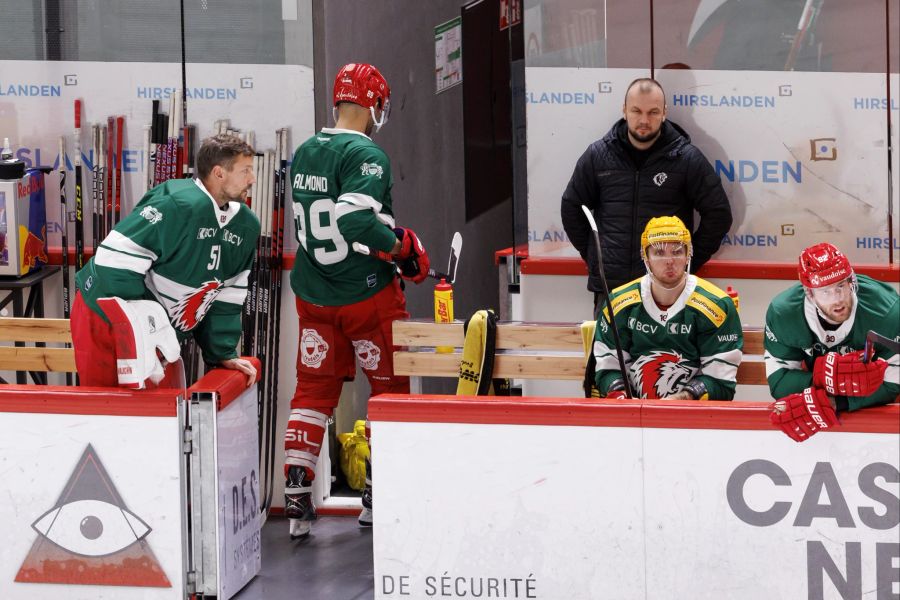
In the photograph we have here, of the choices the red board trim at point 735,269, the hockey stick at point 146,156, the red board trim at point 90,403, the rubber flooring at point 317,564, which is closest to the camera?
the red board trim at point 90,403

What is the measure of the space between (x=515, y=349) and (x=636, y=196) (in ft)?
3.20

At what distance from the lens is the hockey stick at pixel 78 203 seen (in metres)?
6.09

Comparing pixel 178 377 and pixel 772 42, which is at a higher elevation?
pixel 772 42

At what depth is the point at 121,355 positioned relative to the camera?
468 cm

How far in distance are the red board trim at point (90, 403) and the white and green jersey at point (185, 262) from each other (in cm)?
35

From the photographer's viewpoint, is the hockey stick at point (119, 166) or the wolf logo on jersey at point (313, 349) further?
the hockey stick at point (119, 166)

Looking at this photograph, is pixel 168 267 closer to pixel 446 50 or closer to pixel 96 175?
pixel 96 175

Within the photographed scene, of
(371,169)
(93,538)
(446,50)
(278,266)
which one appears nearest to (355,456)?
(278,266)

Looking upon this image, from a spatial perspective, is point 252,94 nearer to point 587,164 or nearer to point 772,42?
point 587,164

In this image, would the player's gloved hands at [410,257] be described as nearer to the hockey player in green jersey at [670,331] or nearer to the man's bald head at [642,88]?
the hockey player in green jersey at [670,331]

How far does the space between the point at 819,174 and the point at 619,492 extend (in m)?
2.55

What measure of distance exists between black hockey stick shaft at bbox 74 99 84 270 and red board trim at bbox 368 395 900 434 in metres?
2.23

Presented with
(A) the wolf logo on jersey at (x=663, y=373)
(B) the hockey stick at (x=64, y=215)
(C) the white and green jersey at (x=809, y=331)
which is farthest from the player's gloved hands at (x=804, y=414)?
(B) the hockey stick at (x=64, y=215)

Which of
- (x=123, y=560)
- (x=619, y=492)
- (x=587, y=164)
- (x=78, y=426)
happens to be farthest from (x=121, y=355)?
(x=587, y=164)
